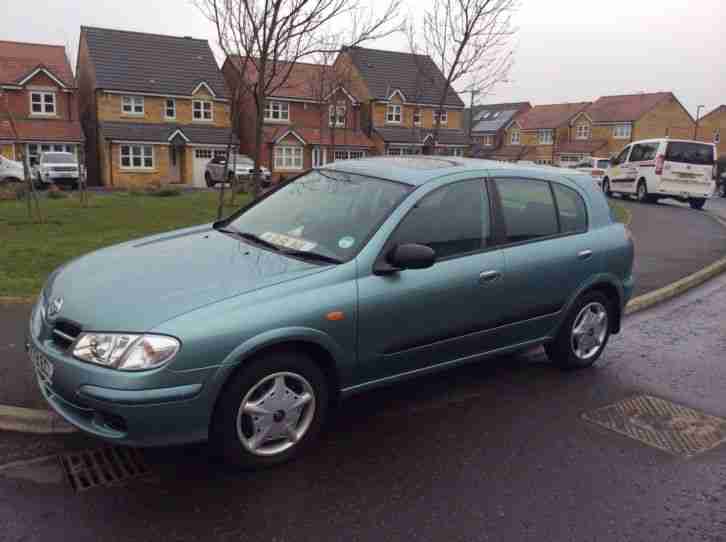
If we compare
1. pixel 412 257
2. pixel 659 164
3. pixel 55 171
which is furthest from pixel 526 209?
pixel 55 171

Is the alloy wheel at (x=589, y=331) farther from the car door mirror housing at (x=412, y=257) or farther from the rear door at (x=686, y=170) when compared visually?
the rear door at (x=686, y=170)

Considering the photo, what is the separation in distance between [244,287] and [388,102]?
43635 mm

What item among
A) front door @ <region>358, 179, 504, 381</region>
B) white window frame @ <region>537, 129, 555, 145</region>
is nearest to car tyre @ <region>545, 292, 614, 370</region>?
front door @ <region>358, 179, 504, 381</region>

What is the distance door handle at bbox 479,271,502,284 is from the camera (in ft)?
14.4

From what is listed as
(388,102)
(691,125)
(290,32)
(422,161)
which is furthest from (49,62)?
(691,125)

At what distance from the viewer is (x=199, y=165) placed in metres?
38.5

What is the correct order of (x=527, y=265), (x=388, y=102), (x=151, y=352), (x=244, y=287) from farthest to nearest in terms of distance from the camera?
(x=388, y=102)
(x=527, y=265)
(x=244, y=287)
(x=151, y=352)

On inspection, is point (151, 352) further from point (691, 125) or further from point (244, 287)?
point (691, 125)

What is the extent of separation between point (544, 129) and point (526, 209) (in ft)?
202

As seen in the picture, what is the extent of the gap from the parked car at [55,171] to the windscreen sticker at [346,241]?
26625mm

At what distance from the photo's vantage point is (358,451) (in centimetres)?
385

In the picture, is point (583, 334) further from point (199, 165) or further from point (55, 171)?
point (199, 165)

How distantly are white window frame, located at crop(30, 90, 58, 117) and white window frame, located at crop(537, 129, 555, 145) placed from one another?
43334 mm

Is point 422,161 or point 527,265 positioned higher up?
point 422,161
